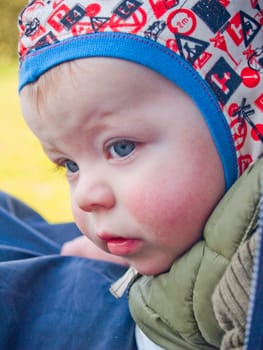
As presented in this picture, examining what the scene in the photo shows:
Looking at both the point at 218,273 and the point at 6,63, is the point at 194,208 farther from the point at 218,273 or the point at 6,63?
the point at 6,63

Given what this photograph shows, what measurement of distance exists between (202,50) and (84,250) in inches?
22.0

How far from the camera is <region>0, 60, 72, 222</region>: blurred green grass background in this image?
6.79 feet

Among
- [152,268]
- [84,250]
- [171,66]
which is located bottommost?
[84,250]

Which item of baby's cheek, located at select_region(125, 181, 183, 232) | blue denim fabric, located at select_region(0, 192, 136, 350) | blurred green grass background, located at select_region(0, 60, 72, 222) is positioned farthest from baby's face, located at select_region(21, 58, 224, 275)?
blurred green grass background, located at select_region(0, 60, 72, 222)

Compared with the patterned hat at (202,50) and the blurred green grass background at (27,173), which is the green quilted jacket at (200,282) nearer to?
the patterned hat at (202,50)

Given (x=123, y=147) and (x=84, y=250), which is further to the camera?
(x=84, y=250)

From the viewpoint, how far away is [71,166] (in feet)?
3.38

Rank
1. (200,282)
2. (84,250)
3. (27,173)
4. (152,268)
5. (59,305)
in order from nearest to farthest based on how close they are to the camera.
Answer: (200,282) → (152,268) → (59,305) → (84,250) → (27,173)

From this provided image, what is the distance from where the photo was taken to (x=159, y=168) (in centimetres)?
90

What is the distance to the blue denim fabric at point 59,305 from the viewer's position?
1067 millimetres

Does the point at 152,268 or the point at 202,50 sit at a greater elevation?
the point at 202,50

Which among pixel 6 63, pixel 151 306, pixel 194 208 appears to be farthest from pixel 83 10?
pixel 6 63

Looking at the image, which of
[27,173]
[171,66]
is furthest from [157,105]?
[27,173]

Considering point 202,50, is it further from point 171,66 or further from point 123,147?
point 123,147
